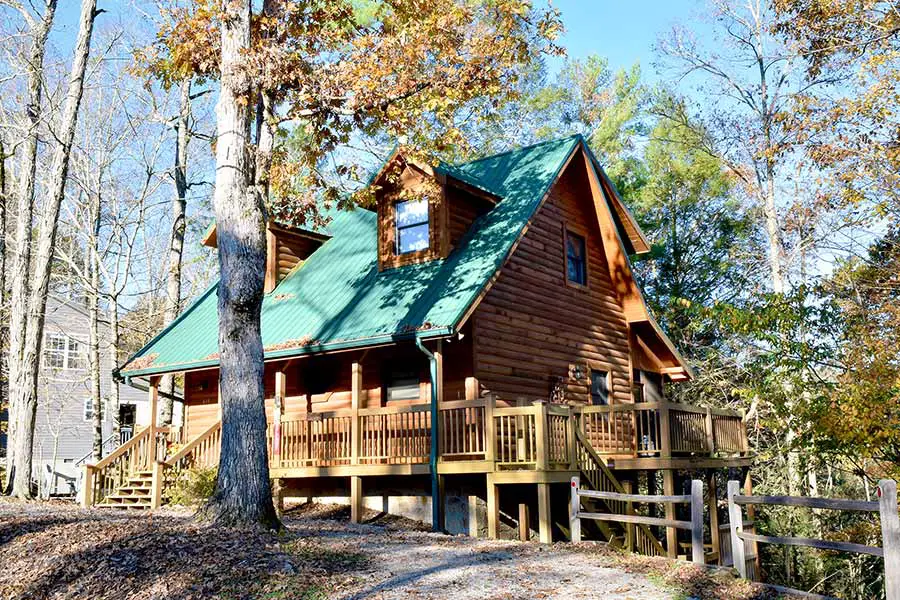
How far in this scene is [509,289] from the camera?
60.0 ft

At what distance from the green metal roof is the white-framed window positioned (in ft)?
55.4

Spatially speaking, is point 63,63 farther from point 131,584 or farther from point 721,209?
point 721,209

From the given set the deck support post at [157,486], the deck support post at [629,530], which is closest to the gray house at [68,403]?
the deck support post at [157,486]

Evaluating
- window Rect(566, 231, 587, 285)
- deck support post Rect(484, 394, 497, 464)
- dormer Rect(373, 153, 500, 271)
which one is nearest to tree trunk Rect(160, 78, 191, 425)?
dormer Rect(373, 153, 500, 271)

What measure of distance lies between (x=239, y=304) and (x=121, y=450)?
904 cm

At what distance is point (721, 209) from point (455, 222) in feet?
62.2

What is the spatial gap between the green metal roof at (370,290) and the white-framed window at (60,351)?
16893mm

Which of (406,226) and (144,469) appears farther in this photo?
(144,469)

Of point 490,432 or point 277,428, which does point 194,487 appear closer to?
point 277,428

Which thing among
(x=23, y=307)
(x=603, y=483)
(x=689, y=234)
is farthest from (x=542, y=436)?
(x=689, y=234)

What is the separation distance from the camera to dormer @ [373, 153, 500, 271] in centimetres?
1806

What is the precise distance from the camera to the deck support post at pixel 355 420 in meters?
16.6

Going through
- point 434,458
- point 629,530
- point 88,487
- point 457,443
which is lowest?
point 629,530

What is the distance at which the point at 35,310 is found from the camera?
19203 mm
